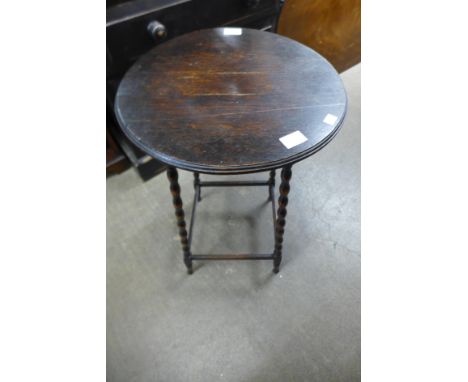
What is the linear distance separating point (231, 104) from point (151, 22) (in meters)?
0.66

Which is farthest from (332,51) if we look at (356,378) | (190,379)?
(190,379)

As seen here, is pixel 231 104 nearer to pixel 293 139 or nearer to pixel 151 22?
pixel 293 139

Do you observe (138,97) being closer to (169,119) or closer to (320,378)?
(169,119)

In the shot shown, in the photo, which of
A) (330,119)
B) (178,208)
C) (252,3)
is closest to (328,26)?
(252,3)

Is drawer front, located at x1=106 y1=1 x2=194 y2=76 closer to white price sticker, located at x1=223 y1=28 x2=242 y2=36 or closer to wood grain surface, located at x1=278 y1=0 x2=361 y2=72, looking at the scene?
white price sticker, located at x1=223 y1=28 x2=242 y2=36

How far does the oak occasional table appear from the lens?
0.84 m

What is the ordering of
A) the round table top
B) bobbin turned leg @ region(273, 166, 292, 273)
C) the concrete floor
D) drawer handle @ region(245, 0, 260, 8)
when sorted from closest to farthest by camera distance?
the round table top → bobbin turned leg @ region(273, 166, 292, 273) → the concrete floor → drawer handle @ region(245, 0, 260, 8)

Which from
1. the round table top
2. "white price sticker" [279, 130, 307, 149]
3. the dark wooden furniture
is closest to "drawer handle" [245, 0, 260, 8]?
the dark wooden furniture

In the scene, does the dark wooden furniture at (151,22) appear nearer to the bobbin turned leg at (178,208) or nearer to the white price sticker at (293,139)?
the bobbin turned leg at (178,208)

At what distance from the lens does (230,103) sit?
972mm

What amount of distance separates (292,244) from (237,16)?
122 cm

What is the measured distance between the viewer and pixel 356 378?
3.88 feet

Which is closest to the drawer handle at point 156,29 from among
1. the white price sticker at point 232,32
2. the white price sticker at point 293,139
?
the white price sticker at point 232,32

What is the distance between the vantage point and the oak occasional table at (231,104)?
839 mm
